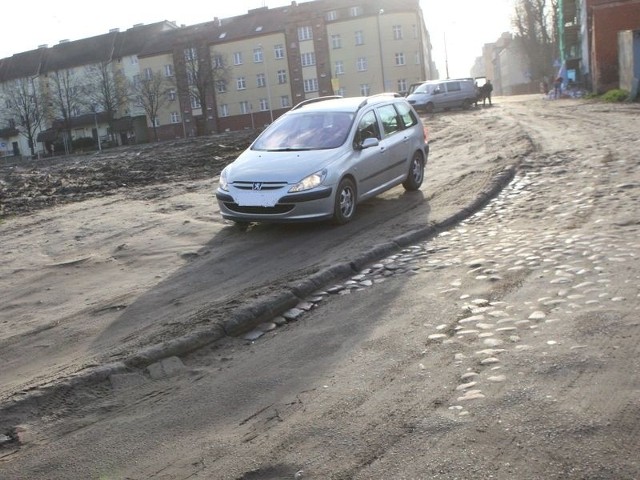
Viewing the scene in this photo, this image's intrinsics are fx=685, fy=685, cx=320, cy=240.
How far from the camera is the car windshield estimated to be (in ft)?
34.1

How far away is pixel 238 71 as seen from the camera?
8250 centimetres

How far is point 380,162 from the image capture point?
11.0m

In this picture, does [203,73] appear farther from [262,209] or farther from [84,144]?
[262,209]

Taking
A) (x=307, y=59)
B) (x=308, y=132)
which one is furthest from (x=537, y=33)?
(x=308, y=132)

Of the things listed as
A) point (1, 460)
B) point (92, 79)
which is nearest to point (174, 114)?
point (92, 79)

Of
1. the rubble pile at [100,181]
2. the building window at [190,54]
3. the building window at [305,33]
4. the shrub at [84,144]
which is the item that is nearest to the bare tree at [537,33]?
the building window at [305,33]

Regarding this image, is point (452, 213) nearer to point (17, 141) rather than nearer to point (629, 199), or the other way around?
point (629, 199)

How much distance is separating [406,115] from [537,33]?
76.9m

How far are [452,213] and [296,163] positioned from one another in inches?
92.7

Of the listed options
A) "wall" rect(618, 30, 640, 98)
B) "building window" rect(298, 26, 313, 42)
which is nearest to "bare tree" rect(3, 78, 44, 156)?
"building window" rect(298, 26, 313, 42)

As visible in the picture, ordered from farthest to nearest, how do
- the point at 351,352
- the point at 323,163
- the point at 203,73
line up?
the point at 203,73
the point at 323,163
the point at 351,352

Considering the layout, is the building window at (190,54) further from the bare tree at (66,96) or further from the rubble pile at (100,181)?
the rubble pile at (100,181)

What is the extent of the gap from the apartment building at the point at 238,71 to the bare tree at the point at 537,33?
12158 mm

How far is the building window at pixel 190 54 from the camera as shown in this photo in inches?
3140
